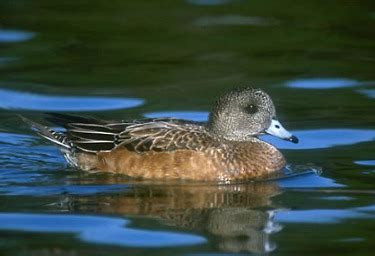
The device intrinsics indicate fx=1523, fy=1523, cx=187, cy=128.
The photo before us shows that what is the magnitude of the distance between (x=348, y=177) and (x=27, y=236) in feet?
9.31

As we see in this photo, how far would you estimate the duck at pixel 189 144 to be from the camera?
11.1 metres

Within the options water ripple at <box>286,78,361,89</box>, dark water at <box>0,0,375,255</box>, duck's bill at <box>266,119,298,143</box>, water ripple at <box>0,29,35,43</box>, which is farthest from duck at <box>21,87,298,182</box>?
water ripple at <box>0,29,35,43</box>

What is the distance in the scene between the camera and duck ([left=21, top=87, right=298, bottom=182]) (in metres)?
11.1

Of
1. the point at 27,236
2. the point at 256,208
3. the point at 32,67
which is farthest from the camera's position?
the point at 32,67

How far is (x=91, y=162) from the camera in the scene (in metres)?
11.4

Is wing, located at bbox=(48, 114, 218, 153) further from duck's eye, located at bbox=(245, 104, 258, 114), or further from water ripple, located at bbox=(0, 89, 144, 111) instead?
water ripple, located at bbox=(0, 89, 144, 111)

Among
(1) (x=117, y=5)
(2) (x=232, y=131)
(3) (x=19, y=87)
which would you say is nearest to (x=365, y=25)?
(1) (x=117, y=5)

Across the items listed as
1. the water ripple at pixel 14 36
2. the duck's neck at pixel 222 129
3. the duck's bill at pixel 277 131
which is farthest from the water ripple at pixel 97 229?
the water ripple at pixel 14 36

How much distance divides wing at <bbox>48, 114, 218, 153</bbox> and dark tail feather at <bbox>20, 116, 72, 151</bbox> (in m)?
0.05

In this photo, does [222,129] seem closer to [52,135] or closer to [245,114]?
[245,114]

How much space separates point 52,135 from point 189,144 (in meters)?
1.22

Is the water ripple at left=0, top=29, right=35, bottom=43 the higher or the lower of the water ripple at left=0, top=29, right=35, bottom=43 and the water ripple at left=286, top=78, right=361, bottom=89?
the higher

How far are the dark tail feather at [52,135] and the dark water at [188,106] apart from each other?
0.18 metres

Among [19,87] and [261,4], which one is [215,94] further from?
[261,4]
